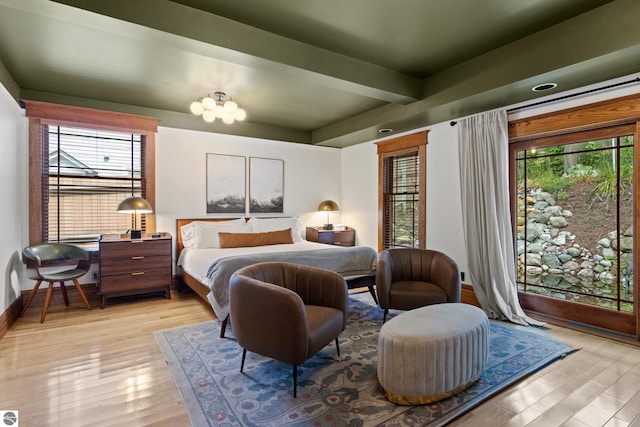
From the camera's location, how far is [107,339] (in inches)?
125

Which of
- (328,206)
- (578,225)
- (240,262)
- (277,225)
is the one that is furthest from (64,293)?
(578,225)

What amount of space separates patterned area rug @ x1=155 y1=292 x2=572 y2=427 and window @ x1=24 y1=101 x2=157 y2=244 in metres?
2.34

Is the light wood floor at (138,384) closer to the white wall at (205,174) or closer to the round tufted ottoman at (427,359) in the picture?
the round tufted ottoman at (427,359)

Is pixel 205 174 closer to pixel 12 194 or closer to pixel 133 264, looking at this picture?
pixel 133 264

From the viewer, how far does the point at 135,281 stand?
433cm

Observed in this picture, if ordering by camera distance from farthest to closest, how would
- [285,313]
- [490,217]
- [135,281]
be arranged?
[135,281] → [490,217] → [285,313]

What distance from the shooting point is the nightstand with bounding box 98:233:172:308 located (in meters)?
4.15

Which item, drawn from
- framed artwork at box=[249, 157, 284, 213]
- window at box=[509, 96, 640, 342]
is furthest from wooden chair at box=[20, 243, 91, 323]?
window at box=[509, 96, 640, 342]

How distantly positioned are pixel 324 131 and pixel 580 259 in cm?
419

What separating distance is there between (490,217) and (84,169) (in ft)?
17.7

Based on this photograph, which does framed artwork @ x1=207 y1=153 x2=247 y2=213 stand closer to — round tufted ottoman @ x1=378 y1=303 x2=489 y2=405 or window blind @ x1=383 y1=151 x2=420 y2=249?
window blind @ x1=383 y1=151 x2=420 y2=249

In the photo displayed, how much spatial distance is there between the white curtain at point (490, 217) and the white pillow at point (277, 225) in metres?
2.66

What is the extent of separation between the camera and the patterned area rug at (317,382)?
199 centimetres

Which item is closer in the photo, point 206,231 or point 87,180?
point 87,180
